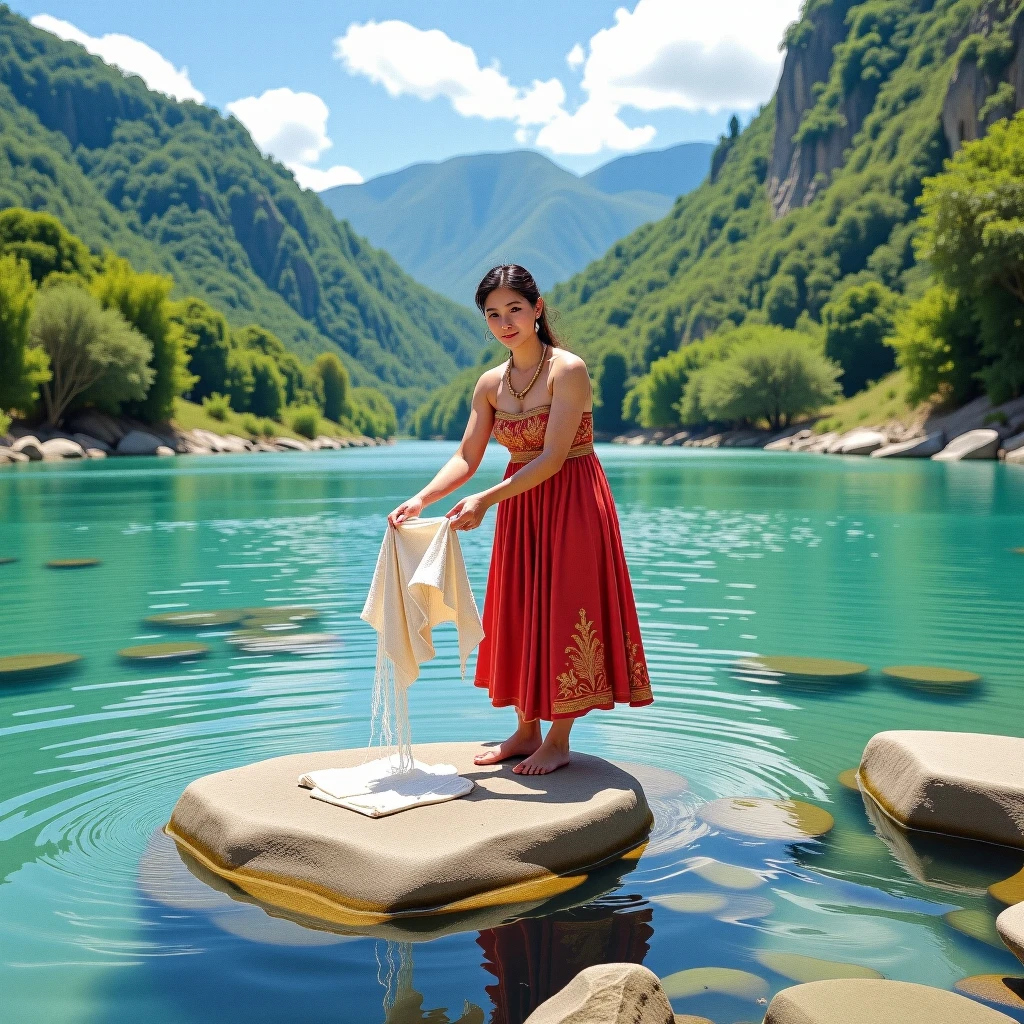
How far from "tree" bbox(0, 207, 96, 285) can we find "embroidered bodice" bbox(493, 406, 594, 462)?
79.3 metres

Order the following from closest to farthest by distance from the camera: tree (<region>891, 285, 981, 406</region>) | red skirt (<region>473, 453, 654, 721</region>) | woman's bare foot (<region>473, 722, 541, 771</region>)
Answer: red skirt (<region>473, 453, 654, 721</region>), woman's bare foot (<region>473, 722, 541, 771</region>), tree (<region>891, 285, 981, 406</region>)

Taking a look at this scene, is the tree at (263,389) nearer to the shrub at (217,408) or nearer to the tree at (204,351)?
the tree at (204,351)

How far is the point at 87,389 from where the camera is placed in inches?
2731

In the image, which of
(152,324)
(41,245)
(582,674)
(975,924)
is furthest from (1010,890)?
(41,245)

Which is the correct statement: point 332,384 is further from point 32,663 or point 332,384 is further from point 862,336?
point 32,663

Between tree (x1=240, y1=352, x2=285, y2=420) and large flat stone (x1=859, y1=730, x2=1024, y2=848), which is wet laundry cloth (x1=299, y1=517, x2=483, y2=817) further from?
tree (x1=240, y1=352, x2=285, y2=420)

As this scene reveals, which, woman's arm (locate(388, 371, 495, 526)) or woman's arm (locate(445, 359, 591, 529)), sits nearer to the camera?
woman's arm (locate(445, 359, 591, 529))

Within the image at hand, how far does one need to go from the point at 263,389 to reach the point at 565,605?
115 m

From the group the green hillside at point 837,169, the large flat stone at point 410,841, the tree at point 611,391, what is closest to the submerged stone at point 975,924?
the large flat stone at point 410,841

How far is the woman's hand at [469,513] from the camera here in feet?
17.2

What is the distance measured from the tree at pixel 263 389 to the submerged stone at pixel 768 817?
112 metres

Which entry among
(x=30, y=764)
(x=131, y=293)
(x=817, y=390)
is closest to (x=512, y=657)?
(x=30, y=764)

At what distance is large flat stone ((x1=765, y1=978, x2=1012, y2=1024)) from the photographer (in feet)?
11.6

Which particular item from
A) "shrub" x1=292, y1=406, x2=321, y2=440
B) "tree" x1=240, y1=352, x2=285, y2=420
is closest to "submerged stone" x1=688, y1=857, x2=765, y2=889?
"tree" x1=240, y1=352, x2=285, y2=420
